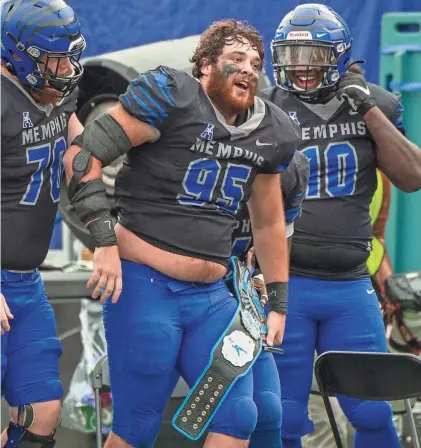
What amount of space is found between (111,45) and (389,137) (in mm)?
2774

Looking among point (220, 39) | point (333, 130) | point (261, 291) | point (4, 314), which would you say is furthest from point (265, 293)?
point (4, 314)

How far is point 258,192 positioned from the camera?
518 cm

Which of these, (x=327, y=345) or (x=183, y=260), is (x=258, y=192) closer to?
(x=183, y=260)

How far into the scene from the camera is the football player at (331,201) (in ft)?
18.7

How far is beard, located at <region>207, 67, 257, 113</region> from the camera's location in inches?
192

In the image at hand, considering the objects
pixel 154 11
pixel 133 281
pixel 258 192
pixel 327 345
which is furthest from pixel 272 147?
pixel 154 11

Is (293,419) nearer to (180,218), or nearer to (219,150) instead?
(180,218)

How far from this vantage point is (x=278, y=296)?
525 centimetres

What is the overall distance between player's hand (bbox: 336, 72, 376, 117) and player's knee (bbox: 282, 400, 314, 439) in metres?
1.27

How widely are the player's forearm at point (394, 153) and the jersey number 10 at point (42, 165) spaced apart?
55.2 inches

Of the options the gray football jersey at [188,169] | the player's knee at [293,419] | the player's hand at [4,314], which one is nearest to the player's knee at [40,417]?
the player's hand at [4,314]

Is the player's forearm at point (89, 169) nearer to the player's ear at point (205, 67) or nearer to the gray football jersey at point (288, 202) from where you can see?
the player's ear at point (205, 67)

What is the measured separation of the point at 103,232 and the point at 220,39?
87cm

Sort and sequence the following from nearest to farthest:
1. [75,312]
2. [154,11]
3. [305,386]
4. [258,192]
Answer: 1. [258,192]
2. [305,386]
3. [75,312]
4. [154,11]
